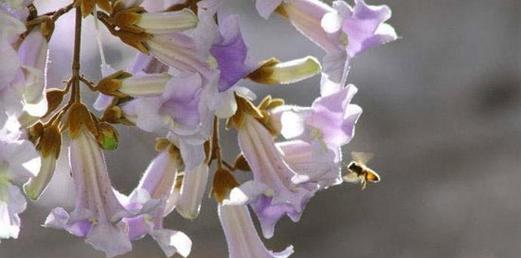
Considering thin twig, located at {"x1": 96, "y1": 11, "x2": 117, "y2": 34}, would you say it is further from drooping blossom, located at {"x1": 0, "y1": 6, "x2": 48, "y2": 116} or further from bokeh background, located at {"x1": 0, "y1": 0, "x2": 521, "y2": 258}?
bokeh background, located at {"x1": 0, "y1": 0, "x2": 521, "y2": 258}

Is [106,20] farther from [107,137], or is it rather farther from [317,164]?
[317,164]

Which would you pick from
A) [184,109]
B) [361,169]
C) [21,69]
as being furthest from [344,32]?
[361,169]

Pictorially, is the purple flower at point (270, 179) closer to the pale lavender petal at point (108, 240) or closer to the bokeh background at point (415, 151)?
the pale lavender petal at point (108, 240)

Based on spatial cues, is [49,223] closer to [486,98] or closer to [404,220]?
[404,220]

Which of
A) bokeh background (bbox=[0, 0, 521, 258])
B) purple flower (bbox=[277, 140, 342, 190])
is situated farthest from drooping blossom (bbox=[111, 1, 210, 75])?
bokeh background (bbox=[0, 0, 521, 258])

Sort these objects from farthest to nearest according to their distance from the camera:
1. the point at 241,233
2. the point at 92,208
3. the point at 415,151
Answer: the point at 415,151
the point at 241,233
the point at 92,208

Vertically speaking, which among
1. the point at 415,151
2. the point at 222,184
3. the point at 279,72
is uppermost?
the point at 279,72
